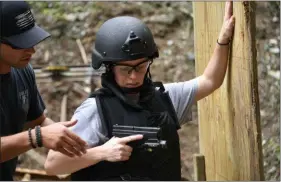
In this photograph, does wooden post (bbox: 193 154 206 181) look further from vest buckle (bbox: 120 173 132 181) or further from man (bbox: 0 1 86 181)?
man (bbox: 0 1 86 181)

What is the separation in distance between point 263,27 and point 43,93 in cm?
336

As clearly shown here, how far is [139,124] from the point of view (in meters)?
3.33

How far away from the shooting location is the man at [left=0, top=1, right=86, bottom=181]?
9.36ft

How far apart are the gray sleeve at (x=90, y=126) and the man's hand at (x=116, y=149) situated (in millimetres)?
119

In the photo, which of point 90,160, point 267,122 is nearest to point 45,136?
point 90,160

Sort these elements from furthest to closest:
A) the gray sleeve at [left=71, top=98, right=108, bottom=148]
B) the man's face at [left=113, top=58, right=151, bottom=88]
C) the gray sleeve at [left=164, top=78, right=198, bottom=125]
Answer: the gray sleeve at [left=164, top=78, right=198, bottom=125], the man's face at [left=113, top=58, right=151, bottom=88], the gray sleeve at [left=71, top=98, right=108, bottom=148]

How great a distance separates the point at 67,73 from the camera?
8812 mm

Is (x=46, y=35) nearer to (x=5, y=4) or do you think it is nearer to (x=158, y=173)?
(x=5, y=4)

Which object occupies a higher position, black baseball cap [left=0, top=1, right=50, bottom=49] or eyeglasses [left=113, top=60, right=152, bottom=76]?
black baseball cap [left=0, top=1, right=50, bottom=49]

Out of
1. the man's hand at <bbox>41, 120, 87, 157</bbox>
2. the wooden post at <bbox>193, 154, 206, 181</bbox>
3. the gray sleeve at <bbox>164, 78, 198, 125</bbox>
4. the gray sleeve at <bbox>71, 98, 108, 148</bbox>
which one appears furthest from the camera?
the wooden post at <bbox>193, 154, 206, 181</bbox>

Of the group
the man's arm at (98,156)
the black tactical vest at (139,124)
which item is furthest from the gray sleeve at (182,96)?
the man's arm at (98,156)

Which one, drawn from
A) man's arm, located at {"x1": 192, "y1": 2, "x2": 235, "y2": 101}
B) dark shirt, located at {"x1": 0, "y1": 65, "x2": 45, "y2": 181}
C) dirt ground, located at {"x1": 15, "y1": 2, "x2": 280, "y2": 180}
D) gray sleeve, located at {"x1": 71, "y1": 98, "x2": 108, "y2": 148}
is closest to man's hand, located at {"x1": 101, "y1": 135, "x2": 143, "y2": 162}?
gray sleeve, located at {"x1": 71, "y1": 98, "x2": 108, "y2": 148}

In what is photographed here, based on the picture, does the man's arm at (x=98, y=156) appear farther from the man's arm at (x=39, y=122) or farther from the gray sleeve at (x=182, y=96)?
the man's arm at (x=39, y=122)

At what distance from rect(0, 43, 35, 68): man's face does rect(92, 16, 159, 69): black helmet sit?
0.47 meters
